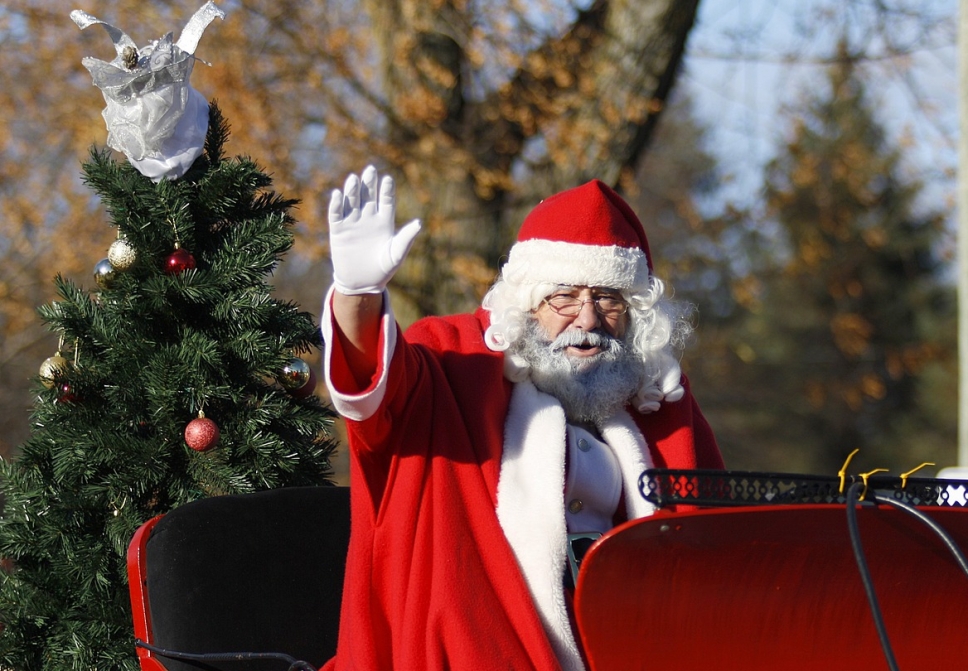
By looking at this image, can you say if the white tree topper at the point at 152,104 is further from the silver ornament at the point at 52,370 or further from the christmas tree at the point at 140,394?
the silver ornament at the point at 52,370

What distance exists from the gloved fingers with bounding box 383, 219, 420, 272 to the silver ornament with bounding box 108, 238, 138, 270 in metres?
1.17

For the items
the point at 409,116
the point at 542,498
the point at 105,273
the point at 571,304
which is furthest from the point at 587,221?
the point at 409,116

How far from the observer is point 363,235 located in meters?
2.37

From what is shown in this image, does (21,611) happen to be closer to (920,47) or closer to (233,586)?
(233,586)

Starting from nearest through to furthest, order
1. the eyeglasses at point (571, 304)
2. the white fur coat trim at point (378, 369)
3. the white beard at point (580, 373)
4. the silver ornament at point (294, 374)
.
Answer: the white fur coat trim at point (378, 369) < the white beard at point (580, 373) < the eyeglasses at point (571, 304) < the silver ornament at point (294, 374)

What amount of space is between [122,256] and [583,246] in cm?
127

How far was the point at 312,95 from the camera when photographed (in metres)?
9.82

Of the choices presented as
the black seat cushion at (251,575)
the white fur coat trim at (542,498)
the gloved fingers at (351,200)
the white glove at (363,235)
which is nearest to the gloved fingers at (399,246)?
the white glove at (363,235)

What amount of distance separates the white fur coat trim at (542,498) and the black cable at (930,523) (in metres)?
0.87

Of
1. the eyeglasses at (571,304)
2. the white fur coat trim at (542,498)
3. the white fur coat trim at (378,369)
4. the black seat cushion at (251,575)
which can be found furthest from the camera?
the eyeglasses at (571,304)

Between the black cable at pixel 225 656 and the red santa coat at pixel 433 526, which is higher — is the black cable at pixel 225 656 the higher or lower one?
the lower one

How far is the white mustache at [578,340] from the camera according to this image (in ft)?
9.89

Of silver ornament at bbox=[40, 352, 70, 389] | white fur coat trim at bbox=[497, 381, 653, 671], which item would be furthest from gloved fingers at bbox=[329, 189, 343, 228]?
silver ornament at bbox=[40, 352, 70, 389]

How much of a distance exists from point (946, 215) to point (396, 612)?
14.5 meters
